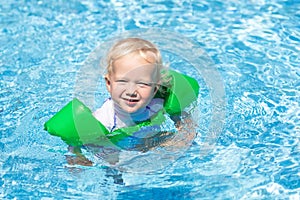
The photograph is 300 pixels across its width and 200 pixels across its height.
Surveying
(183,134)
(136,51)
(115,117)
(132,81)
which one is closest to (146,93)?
(132,81)

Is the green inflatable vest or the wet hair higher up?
the wet hair

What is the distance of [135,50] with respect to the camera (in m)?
3.55

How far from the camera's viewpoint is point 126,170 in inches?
159

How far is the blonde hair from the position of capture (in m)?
3.55

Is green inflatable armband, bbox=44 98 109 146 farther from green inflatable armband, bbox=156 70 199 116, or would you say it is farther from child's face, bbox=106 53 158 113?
green inflatable armband, bbox=156 70 199 116

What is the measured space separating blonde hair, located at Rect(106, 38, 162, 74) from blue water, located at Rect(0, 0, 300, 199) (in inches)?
29.7

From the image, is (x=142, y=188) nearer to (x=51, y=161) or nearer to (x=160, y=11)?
(x=51, y=161)

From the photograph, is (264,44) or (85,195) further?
(264,44)

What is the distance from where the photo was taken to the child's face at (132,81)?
139 inches

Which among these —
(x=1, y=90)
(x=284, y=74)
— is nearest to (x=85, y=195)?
(x=1, y=90)

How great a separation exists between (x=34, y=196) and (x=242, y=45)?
241 centimetres

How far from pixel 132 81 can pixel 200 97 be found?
1.30 m

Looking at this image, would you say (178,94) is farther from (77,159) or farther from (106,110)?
(77,159)

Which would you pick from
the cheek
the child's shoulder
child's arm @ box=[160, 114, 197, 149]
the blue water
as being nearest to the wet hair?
the cheek
